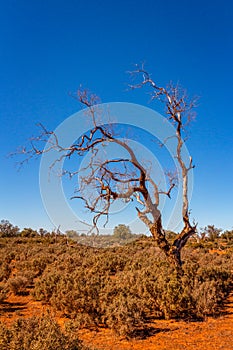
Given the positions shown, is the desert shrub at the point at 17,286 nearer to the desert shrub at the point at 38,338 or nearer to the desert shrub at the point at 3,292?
the desert shrub at the point at 3,292

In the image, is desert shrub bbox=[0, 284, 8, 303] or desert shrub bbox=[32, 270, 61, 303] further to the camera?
desert shrub bbox=[32, 270, 61, 303]

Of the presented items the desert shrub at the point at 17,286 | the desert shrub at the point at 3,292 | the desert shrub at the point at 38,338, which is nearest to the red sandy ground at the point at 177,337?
the desert shrub at the point at 38,338

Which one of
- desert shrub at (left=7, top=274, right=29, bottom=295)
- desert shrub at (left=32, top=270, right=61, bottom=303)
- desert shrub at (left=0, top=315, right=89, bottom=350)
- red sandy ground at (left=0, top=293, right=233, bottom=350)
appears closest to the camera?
desert shrub at (left=0, top=315, right=89, bottom=350)

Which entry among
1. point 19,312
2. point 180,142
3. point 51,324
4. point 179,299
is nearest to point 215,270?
point 179,299

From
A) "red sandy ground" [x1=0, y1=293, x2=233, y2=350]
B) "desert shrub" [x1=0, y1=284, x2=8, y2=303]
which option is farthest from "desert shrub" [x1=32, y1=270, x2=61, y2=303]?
"red sandy ground" [x1=0, y1=293, x2=233, y2=350]

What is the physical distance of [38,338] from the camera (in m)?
4.79

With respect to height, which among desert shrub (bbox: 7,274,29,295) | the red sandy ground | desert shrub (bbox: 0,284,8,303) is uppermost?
desert shrub (bbox: 7,274,29,295)

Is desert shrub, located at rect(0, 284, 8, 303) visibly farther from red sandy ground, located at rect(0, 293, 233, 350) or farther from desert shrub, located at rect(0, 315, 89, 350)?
desert shrub, located at rect(0, 315, 89, 350)

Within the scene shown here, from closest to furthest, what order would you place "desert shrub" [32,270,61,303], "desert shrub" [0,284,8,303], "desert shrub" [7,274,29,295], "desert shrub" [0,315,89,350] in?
"desert shrub" [0,315,89,350], "desert shrub" [0,284,8,303], "desert shrub" [32,270,61,303], "desert shrub" [7,274,29,295]

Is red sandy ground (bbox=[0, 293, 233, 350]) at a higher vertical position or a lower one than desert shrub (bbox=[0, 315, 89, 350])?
lower

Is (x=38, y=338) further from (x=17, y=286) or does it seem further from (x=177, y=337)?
(x=17, y=286)

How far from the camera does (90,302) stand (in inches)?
347

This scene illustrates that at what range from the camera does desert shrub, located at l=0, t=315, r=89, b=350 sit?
4.48 meters

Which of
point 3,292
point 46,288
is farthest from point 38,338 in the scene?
point 3,292
